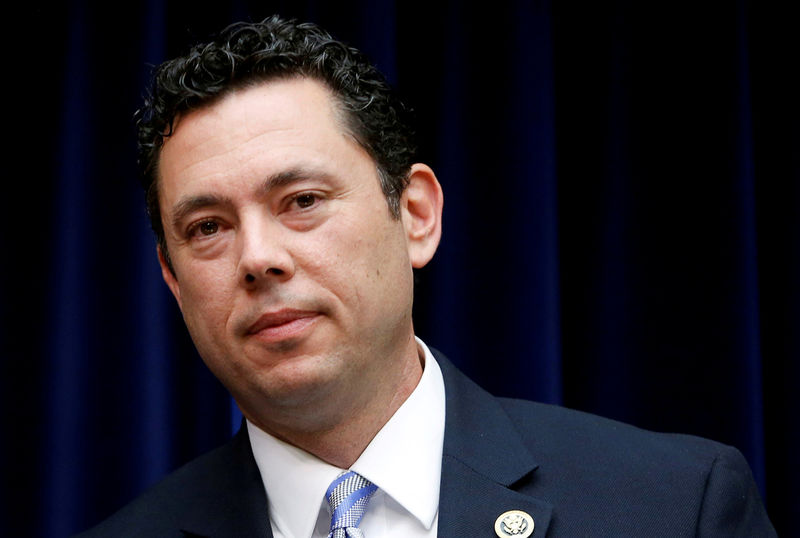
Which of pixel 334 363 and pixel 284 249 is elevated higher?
pixel 284 249

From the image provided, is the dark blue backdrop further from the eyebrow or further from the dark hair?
the eyebrow

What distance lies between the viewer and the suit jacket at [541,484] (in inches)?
54.6

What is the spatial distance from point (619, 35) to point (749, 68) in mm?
301

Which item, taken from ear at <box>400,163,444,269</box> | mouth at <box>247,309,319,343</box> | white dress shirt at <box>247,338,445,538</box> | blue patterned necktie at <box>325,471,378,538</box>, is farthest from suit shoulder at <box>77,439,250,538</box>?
ear at <box>400,163,444,269</box>

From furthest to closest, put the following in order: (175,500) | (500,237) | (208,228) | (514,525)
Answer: (500,237), (175,500), (208,228), (514,525)

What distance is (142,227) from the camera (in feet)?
6.61

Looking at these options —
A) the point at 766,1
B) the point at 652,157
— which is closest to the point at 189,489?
the point at 652,157

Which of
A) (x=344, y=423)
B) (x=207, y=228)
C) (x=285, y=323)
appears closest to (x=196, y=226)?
(x=207, y=228)

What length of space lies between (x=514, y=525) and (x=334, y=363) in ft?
1.17

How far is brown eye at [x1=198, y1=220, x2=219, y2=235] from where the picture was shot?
148 cm

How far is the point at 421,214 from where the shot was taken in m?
1.64

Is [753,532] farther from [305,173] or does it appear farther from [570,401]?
[305,173]

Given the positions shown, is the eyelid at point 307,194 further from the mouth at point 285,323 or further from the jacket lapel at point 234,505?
the jacket lapel at point 234,505

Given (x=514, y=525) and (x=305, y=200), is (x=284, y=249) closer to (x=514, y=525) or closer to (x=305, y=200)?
(x=305, y=200)
